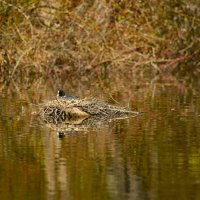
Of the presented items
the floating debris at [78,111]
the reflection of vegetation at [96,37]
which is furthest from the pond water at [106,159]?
the reflection of vegetation at [96,37]

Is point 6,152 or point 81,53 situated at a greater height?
point 81,53

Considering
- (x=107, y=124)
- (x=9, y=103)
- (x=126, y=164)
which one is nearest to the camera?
(x=126, y=164)

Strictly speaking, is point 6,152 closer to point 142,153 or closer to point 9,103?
point 142,153

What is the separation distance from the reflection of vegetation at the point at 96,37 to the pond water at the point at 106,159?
9.71 meters

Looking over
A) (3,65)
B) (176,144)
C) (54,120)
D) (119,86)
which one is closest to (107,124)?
(54,120)

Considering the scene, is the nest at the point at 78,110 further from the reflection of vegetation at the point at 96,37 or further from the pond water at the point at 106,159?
the reflection of vegetation at the point at 96,37

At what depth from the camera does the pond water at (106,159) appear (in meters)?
8.78

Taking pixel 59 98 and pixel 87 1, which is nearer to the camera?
pixel 59 98

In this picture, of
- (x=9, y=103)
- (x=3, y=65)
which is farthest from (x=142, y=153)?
(x=3, y=65)

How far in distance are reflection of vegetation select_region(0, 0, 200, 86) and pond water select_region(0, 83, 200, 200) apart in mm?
9710

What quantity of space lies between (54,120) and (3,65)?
10951mm

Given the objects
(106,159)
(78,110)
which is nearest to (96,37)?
(78,110)

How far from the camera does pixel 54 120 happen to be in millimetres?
14773

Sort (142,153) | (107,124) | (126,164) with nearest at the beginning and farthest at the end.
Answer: (126,164) < (142,153) < (107,124)
